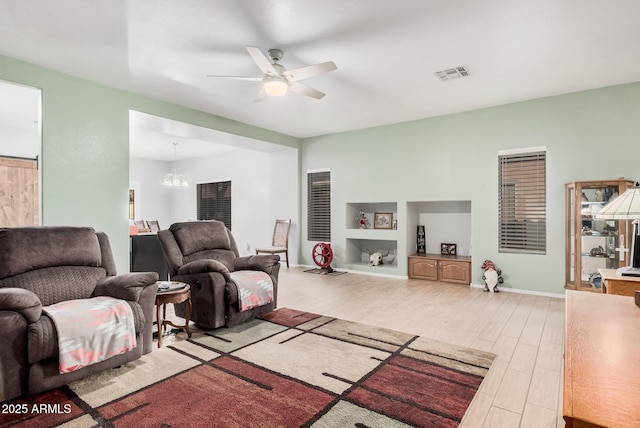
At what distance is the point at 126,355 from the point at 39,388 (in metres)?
0.51

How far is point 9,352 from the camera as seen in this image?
2.09 m

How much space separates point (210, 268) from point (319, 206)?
4.26 meters

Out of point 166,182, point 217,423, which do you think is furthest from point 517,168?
point 166,182

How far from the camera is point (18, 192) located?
6.52 metres

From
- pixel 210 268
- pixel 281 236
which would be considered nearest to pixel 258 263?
pixel 210 268

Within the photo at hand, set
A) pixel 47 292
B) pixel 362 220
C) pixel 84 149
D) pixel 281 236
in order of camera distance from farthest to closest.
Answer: pixel 281 236
pixel 362 220
pixel 84 149
pixel 47 292

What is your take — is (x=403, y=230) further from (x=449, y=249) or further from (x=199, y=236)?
(x=199, y=236)

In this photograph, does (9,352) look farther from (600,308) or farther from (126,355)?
(600,308)

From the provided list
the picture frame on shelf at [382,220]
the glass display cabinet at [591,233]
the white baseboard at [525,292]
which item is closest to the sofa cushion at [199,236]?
the picture frame on shelf at [382,220]

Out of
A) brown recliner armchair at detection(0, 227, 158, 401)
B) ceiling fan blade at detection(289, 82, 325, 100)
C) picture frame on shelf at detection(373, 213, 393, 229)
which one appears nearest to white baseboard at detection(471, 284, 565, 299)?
→ picture frame on shelf at detection(373, 213, 393, 229)

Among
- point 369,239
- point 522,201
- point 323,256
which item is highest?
point 522,201

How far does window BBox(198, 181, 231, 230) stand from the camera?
927cm

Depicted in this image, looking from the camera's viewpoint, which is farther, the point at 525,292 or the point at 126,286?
the point at 525,292

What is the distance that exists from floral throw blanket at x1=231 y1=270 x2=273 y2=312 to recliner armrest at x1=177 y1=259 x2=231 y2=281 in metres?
0.14
